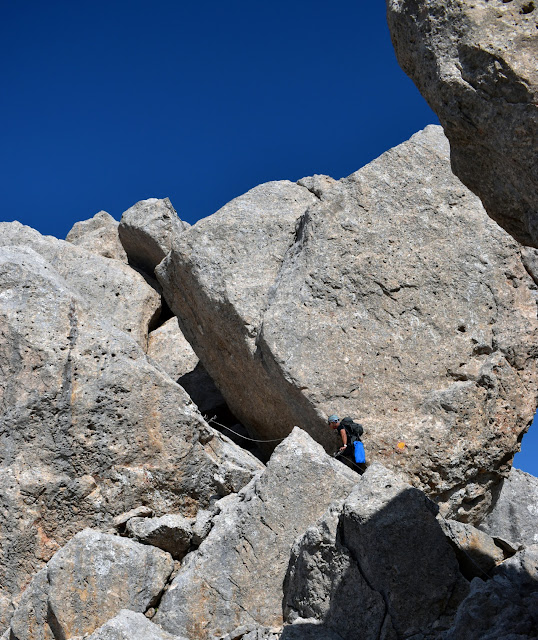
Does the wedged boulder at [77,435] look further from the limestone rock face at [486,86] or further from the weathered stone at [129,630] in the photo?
the limestone rock face at [486,86]

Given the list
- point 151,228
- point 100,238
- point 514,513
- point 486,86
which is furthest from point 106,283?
point 486,86

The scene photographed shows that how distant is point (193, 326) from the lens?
1502 centimetres

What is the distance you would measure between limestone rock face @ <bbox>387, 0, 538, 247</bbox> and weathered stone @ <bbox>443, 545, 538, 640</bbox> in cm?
294

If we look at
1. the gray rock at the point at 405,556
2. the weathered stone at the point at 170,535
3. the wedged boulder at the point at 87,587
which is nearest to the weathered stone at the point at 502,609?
the gray rock at the point at 405,556

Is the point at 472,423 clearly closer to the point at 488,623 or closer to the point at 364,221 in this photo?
the point at 364,221

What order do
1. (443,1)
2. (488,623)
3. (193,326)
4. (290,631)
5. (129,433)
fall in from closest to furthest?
(443,1) → (488,623) → (290,631) → (129,433) → (193,326)

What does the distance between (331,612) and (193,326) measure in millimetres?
8078

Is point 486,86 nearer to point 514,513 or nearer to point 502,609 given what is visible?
point 502,609

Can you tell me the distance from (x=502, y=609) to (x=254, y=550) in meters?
3.74

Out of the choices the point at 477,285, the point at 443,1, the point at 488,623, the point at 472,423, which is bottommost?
the point at 488,623

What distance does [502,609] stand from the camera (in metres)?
6.19

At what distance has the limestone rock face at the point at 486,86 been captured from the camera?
17.6 feet

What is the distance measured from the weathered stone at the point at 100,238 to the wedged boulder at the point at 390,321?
6246 millimetres

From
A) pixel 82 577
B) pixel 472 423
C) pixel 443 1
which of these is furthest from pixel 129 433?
pixel 443 1
